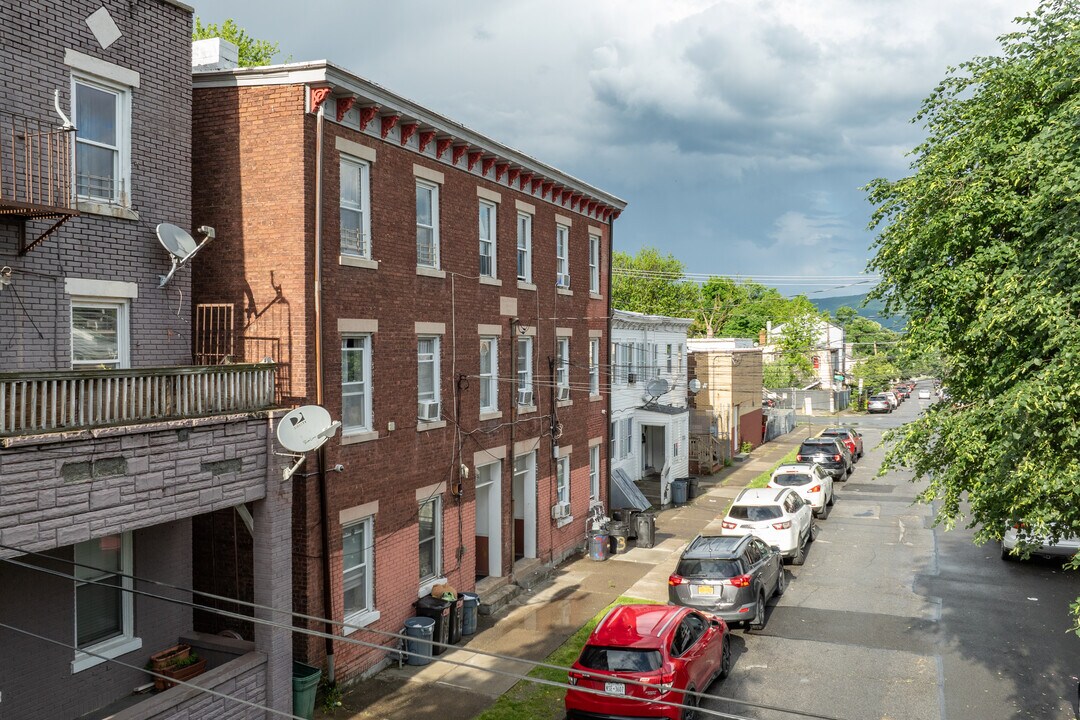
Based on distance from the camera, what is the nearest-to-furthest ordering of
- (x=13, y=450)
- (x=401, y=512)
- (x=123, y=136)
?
(x=13, y=450) < (x=123, y=136) < (x=401, y=512)

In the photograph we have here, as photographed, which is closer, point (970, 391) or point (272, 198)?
point (970, 391)

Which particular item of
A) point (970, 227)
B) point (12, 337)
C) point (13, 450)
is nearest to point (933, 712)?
point (970, 227)


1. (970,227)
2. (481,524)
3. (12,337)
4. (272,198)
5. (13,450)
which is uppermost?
(272,198)

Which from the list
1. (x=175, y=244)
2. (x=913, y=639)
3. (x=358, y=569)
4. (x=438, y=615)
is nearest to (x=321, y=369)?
(x=175, y=244)

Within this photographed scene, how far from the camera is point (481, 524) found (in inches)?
818

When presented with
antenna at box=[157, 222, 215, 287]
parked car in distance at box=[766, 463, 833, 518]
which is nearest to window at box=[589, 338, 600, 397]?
parked car in distance at box=[766, 463, 833, 518]

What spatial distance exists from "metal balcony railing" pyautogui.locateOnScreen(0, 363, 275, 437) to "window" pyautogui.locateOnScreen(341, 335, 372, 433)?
3.17 metres

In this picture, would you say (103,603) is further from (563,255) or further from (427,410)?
(563,255)

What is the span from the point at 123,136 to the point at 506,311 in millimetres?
10245

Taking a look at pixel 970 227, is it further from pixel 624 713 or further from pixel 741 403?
pixel 741 403

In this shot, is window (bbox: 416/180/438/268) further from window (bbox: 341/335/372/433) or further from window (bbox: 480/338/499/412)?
window (bbox: 480/338/499/412)

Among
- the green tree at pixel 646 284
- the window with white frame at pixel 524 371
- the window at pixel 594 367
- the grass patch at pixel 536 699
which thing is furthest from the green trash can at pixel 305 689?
the green tree at pixel 646 284

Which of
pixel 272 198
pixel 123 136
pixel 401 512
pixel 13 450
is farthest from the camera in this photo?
pixel 401 512

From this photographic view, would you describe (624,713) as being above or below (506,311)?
below
